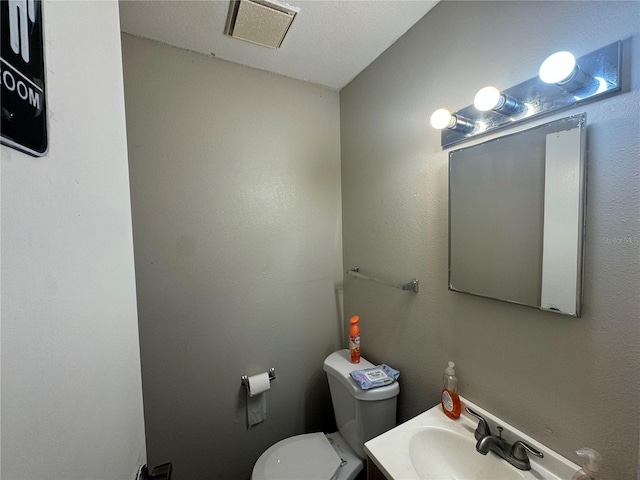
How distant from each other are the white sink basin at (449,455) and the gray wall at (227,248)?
0.74m

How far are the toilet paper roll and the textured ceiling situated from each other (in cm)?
164

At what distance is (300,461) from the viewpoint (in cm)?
118

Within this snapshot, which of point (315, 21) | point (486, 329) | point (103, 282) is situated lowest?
point (486, 329)

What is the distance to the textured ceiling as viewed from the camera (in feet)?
3.17

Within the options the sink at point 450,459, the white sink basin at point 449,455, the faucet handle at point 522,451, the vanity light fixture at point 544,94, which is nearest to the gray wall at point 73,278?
the white sink basin at point 449,455

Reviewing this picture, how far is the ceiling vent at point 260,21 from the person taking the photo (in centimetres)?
95

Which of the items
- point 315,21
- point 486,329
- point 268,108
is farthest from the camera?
point 268,108

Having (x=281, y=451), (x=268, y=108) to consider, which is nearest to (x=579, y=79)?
(x=268, y=108)

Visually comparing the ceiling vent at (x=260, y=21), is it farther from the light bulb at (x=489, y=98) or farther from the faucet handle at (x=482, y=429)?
the faucet handle at (x=482, y=429)

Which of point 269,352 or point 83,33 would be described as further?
point 269,352

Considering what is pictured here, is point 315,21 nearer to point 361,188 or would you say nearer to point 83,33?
point 361,188

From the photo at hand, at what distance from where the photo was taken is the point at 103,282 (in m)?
0.48

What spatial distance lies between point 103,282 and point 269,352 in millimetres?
1085

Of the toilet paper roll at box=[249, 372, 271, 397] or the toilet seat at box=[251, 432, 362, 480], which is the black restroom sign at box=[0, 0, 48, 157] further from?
the toilet seat at box=[251, 432, 362, 480]
